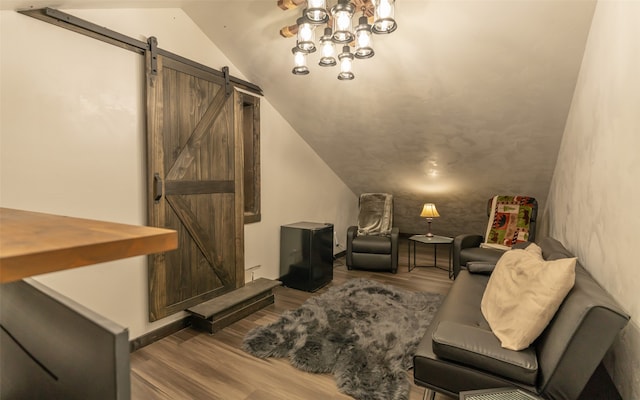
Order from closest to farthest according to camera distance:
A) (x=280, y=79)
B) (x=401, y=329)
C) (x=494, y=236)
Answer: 1. (x=401, y=329)
2. (x=280, y=79)
3. (x=494, y=236)

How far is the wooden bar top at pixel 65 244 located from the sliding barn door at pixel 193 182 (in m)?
2.00

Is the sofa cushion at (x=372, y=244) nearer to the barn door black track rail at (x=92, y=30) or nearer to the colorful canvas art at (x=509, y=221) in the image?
the colorful canvas art at (x=509, y=221)

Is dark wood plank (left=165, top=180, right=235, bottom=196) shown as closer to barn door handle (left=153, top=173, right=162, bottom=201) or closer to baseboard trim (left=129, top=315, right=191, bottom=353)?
barn door handle (left=153, top=173, right=162, bottom=201)

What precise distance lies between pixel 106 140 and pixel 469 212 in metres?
4.79

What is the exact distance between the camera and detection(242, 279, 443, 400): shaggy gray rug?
80.4 inches

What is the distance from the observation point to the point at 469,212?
5.12 meters

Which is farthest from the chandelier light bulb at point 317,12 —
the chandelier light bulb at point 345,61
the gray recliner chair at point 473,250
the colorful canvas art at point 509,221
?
the colorful canvas art at point 509,221

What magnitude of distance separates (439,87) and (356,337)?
2.24 meters

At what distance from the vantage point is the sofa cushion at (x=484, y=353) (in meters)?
1.42

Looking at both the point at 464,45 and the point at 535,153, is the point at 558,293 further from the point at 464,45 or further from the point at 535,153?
the point at 535,153

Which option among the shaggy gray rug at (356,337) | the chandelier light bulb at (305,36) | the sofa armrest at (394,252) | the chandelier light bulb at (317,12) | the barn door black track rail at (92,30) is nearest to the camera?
the chandelier light bulb at (317,12)

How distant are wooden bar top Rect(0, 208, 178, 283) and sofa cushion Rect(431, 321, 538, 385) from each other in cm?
143

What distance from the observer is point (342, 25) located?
1.99m

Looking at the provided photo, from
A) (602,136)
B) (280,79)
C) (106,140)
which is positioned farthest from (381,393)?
(280,79)
